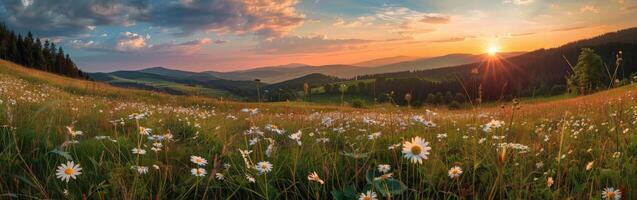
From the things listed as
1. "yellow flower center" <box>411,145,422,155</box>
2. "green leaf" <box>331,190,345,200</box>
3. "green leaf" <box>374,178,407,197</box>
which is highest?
"yellow flower center" <box>411,145,422,155</box>

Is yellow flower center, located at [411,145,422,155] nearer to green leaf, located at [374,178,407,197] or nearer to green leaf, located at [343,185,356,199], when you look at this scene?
green leaf, located at [374,178,407,197]

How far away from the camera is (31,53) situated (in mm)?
102500

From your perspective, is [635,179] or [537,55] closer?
[635,179]

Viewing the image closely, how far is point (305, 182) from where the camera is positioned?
3.34m

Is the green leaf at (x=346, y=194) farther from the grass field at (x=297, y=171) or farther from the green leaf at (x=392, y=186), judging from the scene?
the green leaf at (x=392, y=186)

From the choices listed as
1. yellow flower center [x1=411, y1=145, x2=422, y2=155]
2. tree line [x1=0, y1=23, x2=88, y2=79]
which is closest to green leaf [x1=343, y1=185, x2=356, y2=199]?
yellow flower center [x1=411, y1=145, x2=422, y2=155]

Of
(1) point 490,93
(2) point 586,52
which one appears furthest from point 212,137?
(1) point 490,93

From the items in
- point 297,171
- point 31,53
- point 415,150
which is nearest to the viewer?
point 415,150

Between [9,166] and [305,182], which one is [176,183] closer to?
[305,182]

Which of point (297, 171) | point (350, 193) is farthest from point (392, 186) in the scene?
point (297, 171)

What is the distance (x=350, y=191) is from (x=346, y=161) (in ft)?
3.05

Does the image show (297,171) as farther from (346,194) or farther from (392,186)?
(392,186)

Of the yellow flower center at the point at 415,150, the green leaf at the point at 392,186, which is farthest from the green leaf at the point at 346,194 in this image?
the yellow flower center at the point at 415,150

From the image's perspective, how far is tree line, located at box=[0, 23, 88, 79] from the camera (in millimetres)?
98688
